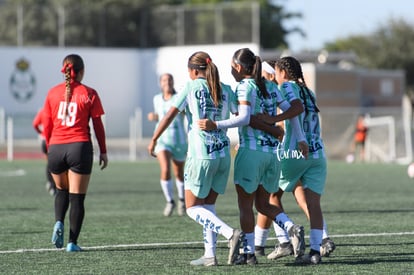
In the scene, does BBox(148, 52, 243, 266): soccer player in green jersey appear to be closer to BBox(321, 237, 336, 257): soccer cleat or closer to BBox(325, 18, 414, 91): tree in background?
BBox(321, 237, 336, 257): soccer cleat

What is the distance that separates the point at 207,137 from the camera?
895 centimetres

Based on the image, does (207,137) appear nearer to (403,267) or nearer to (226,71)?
(403,267)

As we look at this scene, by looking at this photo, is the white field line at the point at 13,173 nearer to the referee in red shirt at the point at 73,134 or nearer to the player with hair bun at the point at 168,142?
the player with hair bun at the point at 168,142

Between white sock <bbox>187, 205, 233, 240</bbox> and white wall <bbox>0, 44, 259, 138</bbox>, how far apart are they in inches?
1385

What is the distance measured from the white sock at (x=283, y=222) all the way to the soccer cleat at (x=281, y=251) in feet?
1.64

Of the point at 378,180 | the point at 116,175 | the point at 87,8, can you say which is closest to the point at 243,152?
the point at 378,180

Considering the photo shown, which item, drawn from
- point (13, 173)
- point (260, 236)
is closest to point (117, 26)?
point (13, 173)

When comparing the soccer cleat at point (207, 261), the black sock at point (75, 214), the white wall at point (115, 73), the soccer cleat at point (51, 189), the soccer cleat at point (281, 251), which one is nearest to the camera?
the soccer cleat at point (207, 261)

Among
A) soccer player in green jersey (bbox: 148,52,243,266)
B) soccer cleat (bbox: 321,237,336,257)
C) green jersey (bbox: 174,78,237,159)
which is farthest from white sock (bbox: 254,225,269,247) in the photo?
green jersey (bbox: 174,78,237,159)

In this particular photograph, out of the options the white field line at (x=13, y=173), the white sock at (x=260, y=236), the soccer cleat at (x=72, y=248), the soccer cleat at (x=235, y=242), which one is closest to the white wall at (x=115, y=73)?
the white field line at (x=13, y=173)

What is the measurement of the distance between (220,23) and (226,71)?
280 centimetres

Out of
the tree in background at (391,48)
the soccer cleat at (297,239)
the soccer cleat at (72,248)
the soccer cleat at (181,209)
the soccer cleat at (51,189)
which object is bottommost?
the soccer cleat at (51,189)

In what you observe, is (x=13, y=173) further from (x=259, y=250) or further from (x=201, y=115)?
(x=201, y=115)

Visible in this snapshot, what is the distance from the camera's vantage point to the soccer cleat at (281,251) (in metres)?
9.63
